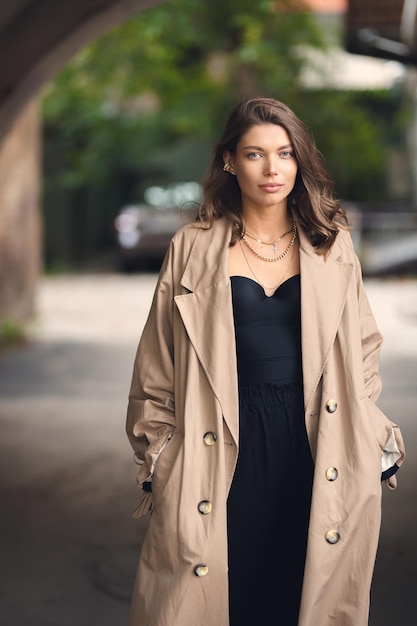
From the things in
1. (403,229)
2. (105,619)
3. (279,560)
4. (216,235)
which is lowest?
(105,619)

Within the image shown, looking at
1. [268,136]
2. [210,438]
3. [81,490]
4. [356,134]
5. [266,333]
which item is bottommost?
[81,490]

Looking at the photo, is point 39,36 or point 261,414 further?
point 39,36

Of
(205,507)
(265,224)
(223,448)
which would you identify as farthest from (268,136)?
(205,507)

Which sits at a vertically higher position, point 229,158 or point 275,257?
point 229,158

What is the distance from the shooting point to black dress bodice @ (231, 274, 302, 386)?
2926 millimetres

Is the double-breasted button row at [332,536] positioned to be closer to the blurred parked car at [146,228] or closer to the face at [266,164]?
the face at [266,164]

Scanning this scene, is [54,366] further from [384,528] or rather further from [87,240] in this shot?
[87,240]

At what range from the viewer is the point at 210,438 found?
2.87 metres

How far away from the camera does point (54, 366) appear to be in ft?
34.8

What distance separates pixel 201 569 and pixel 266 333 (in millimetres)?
708

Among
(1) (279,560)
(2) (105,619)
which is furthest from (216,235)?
(2) (105,619)

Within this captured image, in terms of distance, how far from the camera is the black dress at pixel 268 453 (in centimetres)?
293

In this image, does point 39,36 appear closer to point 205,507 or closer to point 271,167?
point 271,167

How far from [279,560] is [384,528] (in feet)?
8.31
